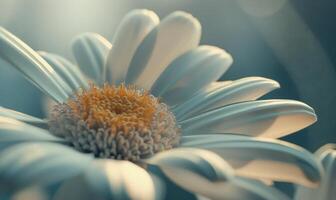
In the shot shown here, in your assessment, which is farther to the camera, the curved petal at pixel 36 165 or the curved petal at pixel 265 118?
the curved petal at pixel 265 118

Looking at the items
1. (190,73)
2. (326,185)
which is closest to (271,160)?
(326,185)

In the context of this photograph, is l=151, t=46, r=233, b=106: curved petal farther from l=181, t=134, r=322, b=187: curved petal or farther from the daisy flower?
l=181, t=134, r=322, b=187: curved petal

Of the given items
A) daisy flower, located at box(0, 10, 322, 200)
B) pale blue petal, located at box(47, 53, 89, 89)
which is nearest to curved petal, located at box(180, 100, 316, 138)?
daisy flower, located at box(0, 10, 322, 200)

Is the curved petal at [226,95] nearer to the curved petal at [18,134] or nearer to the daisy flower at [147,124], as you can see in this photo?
the daisy flower at [147,124]

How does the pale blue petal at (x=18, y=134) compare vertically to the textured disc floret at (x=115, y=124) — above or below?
below

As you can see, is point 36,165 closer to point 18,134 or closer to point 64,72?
point 18,134

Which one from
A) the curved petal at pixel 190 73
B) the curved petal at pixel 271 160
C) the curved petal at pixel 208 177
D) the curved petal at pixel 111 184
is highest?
the curved petal at pixel 190 73

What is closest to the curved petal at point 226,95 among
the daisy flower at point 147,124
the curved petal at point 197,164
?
the daisy flower at point 147,124
